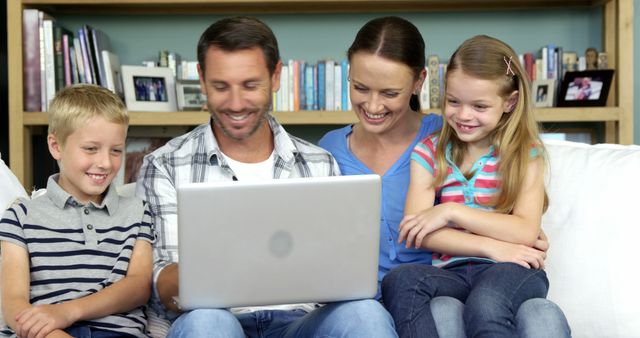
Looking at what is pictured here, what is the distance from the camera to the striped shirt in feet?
4.71

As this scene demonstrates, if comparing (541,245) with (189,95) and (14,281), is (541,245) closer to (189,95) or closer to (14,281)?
(14,281)

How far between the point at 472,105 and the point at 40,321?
95 centimetres

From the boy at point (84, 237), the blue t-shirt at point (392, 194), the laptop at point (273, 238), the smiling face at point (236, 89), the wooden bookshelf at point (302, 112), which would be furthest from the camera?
the wooden bookshelf at point (302, 112)

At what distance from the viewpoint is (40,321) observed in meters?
1.31

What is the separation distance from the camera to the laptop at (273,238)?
1153mm

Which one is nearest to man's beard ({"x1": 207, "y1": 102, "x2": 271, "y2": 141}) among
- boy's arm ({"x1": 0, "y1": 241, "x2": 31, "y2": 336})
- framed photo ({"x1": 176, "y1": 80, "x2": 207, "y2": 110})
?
boy's arm ({"x1": 0, "y1": 241, "x2": 31, "y2": 336})

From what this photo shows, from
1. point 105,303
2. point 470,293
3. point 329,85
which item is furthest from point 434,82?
point 105,303

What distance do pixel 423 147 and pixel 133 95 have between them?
1.47 meters

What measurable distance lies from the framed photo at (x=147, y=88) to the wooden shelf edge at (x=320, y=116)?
77 millimetres

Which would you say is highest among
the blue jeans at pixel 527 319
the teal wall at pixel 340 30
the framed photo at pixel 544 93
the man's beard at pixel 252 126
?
the teal wall at pixel 340 30

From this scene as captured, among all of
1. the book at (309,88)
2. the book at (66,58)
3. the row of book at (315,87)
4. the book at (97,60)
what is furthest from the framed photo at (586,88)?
the book at (66,58)

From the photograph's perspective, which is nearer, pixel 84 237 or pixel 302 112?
pixel 84 237

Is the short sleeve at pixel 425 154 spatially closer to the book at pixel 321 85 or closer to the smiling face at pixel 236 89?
the smiling face at pixel 236 89

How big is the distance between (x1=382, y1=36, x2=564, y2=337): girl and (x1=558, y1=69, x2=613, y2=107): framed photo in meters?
1.24
